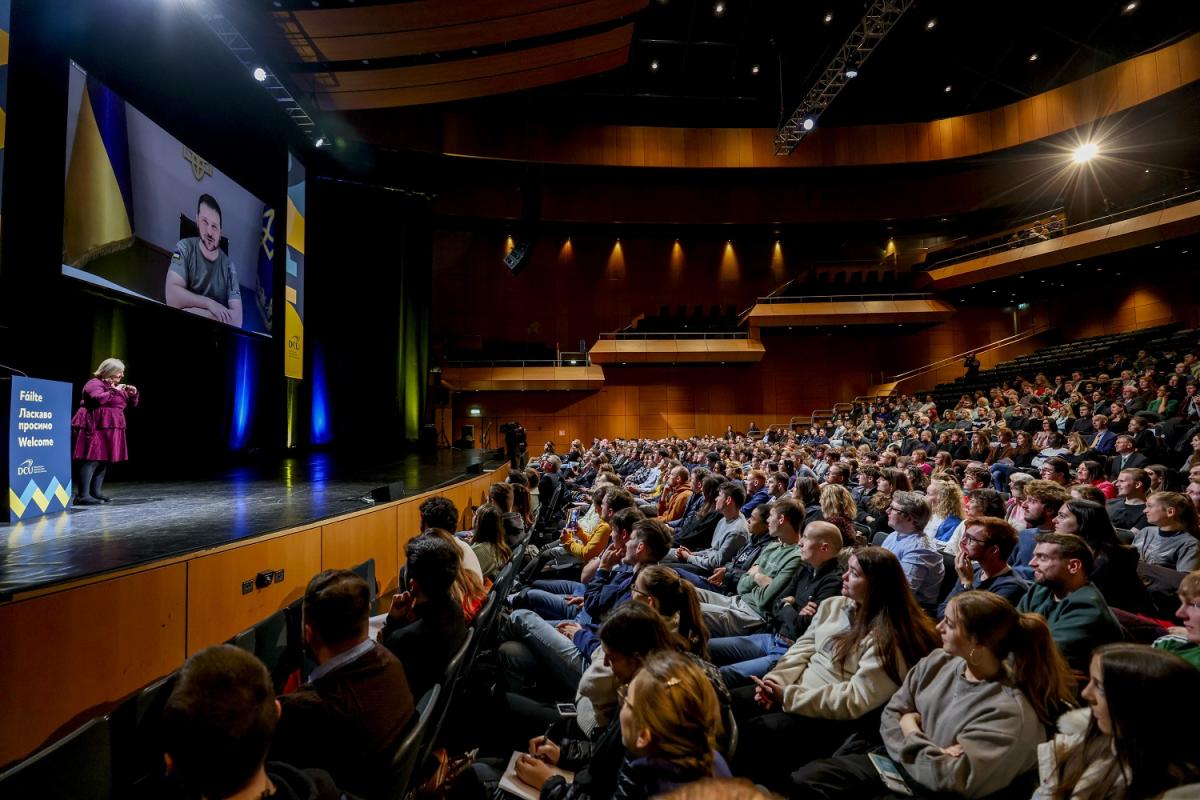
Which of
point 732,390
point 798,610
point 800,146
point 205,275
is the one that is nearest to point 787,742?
point 798,610

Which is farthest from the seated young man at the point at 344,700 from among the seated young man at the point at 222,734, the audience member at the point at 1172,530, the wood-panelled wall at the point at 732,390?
the wood-panelled wall at the point at 732,390

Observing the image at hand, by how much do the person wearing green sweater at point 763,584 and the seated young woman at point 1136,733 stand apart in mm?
1512

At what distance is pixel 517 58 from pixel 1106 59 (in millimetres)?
13470

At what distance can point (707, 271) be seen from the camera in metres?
18.6

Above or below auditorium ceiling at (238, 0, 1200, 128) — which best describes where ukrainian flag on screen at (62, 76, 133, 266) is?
below

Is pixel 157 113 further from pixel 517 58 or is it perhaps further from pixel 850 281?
pixel 850 281


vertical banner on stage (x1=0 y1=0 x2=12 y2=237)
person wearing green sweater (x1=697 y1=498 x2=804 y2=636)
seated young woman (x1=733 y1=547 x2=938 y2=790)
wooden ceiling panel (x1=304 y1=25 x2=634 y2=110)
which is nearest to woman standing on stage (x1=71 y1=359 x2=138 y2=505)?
vertical banner on stage (x1=0 y1=0 x2=12 y2=237)

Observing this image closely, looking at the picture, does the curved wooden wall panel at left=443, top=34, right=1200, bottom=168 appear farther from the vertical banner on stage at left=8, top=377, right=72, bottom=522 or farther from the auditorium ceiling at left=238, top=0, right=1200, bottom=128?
the vertical banner on stage at left=8, top=377, right=72, bottom=522

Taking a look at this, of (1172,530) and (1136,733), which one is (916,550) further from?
(1136,733)

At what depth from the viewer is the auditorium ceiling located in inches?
320

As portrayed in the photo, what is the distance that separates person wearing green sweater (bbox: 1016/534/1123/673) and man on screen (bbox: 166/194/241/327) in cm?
731

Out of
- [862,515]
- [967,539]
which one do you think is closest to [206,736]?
[967,539]

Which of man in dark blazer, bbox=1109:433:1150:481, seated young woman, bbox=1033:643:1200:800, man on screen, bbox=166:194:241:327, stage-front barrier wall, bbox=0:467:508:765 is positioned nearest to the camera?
seated young woman, bbox=1033:643:1200:800

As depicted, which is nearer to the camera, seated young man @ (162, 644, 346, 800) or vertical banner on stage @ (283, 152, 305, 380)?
seated young man @ (162, 644, 346, 800)
